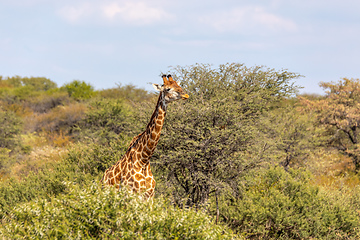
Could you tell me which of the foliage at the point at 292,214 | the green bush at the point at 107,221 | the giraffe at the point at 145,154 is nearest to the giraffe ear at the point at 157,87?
the giraffe at the point at 145,154

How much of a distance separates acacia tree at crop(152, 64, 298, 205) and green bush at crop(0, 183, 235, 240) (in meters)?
4.79

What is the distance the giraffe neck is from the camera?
7891 mm

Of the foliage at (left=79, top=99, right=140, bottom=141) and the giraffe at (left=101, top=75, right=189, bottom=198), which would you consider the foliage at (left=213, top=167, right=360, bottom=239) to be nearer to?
the giraffe at (left=101, top=75, right=189, bottom=198)

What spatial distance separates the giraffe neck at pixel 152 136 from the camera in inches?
311

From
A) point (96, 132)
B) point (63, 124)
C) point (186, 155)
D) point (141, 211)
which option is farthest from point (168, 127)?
point (63, 124)

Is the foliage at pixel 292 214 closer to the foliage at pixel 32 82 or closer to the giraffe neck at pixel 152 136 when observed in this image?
the giraffe neck at pixel 152 136

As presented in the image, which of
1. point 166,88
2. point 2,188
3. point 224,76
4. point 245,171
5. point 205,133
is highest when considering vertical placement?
point 224,76

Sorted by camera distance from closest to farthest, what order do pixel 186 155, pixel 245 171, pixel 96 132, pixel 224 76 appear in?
pixel 186 155, pixel 245 171, pixel 224 76, pixel 96 132

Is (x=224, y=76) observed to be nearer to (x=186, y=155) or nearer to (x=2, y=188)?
(x=186, y=155)

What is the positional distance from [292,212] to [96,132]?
17.8 m

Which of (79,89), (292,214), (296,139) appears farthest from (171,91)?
(79,89)

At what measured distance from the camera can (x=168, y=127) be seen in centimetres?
1174

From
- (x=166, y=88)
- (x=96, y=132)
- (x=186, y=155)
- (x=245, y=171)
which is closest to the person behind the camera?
(x=166, y=88)

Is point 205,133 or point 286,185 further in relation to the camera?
point 286,185
